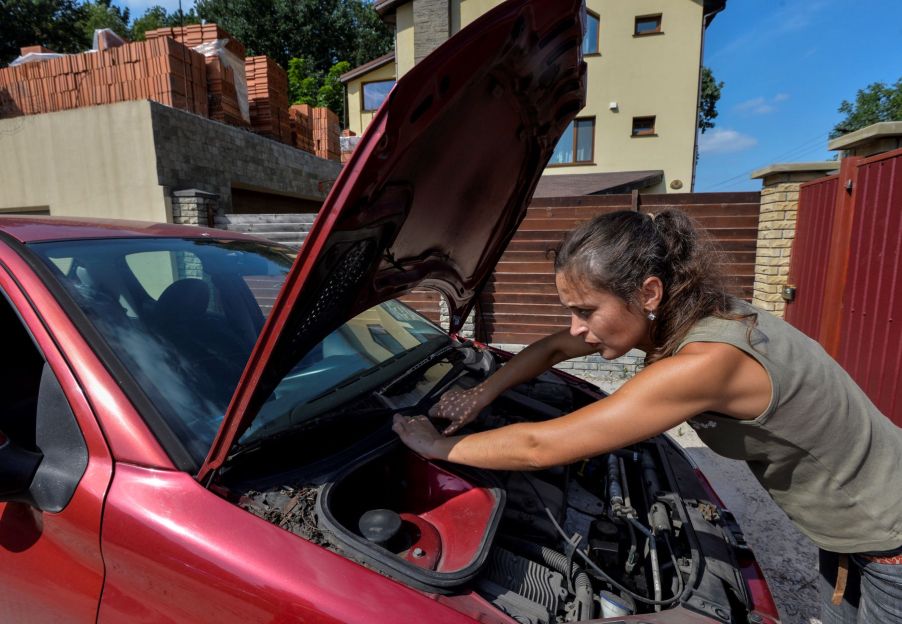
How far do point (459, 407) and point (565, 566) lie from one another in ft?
2.12

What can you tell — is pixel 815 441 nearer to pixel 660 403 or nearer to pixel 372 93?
pixel 660 403

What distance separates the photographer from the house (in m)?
12.8

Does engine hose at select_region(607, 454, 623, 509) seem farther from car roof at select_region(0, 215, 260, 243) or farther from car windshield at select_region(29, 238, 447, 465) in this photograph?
car roof at select_region(0, 215, 260, 243)

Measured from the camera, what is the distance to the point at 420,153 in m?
1.35

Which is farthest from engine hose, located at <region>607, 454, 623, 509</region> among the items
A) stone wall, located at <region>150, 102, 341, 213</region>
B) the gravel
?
stone wall, located at <region>150, 102, 341, 213</region>

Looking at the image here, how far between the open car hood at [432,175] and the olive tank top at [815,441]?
2.85 feet

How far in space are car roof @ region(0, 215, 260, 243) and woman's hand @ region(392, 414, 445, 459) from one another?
50.9 inches

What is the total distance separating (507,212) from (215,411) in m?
1.42

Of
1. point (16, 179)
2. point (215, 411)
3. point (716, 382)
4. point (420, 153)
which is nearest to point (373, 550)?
point (215, 411)

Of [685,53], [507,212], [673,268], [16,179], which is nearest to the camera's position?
[673,268]

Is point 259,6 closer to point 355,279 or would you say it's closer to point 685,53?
point 685,53

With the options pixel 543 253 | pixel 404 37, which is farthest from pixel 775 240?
pixel 404 37

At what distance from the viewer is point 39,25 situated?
22.4 m

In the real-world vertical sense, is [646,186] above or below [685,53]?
below
